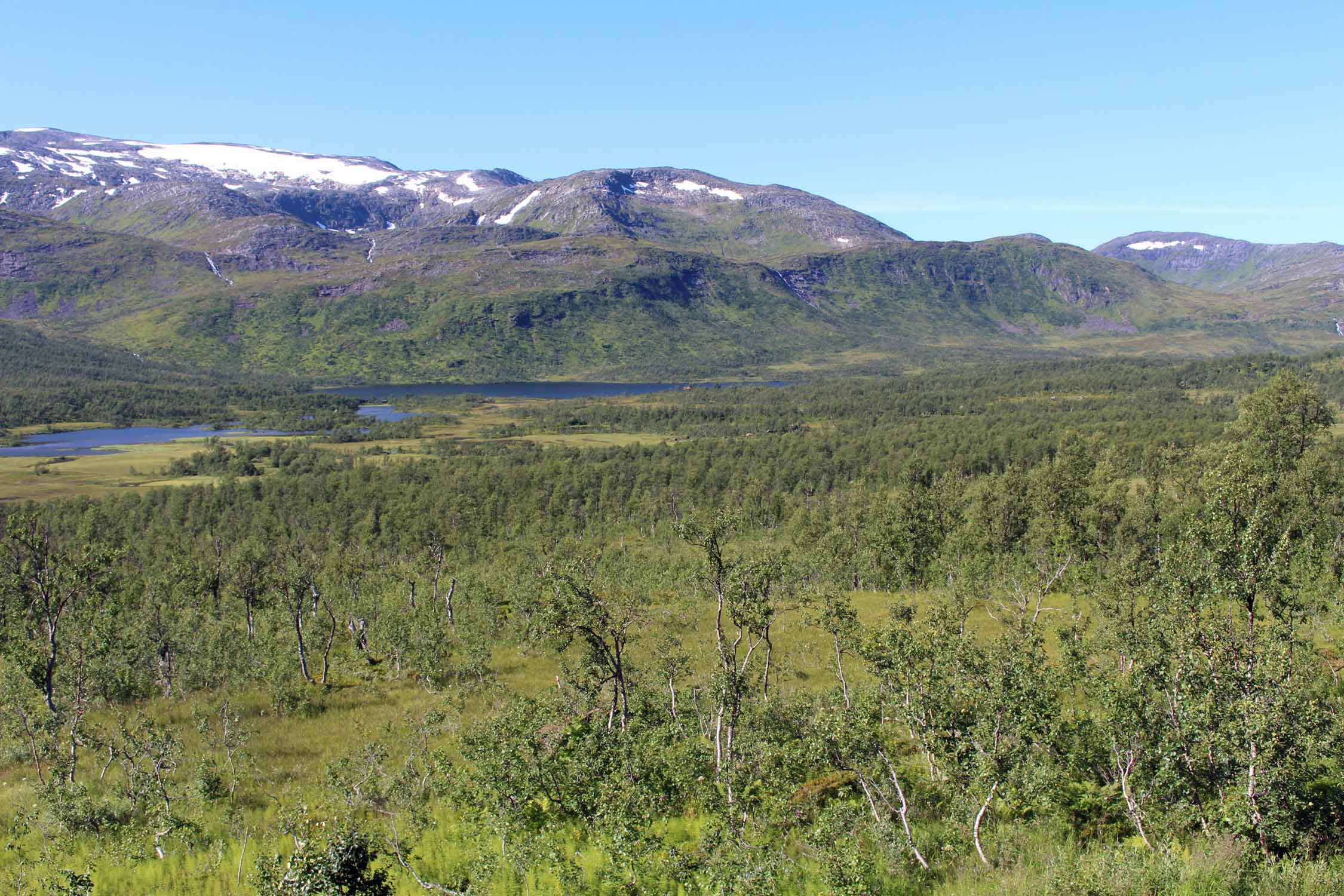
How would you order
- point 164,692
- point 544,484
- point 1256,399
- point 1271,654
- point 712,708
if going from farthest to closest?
point 544,484, point 1256,399, point 164,692, point 712,708, point 1271,654

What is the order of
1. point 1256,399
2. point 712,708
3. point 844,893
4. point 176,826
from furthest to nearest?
1. point 1256,399
2. point 712,708
3. point 176,826
4. point 844,893

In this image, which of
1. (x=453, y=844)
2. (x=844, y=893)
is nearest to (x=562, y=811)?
(x=453, y=844)

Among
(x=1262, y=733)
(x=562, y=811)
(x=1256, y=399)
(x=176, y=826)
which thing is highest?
(x=1256, y=399)

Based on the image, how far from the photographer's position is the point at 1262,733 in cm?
A: 1723

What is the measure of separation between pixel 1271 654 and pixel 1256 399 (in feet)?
205

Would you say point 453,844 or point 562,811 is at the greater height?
point 562,811

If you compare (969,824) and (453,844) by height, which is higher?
(969,824)

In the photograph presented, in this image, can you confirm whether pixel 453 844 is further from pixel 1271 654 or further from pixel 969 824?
pixel 1271 654

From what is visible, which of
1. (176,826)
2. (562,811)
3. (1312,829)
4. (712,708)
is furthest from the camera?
(712,708)

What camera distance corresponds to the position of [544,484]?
18350 centimetres

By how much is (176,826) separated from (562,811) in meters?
13.8

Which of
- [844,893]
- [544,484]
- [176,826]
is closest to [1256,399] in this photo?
[844,893]

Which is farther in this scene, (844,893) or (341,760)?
(341,760)

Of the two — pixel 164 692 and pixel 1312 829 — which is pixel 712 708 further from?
pixel 164 692
